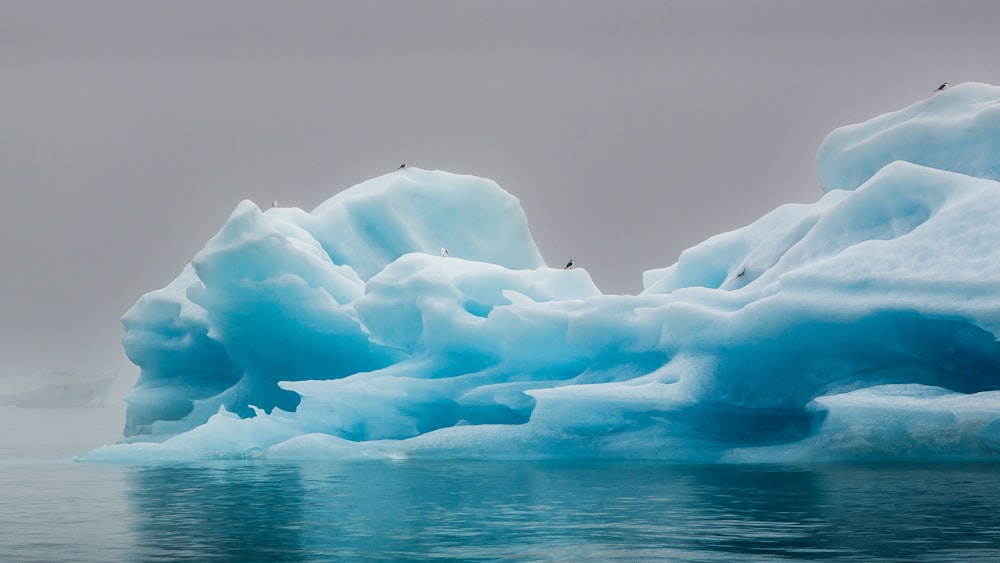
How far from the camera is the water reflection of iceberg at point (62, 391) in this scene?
46375mm

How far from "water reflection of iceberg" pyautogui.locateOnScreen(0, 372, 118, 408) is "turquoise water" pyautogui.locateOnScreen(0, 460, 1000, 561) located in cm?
3469

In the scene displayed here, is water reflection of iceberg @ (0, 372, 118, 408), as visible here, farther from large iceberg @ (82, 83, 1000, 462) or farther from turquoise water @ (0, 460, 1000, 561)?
turquoise water @ (0, 460, 1000, 561)

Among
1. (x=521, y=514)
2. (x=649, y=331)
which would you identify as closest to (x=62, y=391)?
(x=649, y=331)

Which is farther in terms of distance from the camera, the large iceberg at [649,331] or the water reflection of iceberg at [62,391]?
the water reflection of iceberg at [62,391]

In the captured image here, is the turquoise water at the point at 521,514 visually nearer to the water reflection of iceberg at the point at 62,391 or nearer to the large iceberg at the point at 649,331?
the large iceberg at the point at 649,331

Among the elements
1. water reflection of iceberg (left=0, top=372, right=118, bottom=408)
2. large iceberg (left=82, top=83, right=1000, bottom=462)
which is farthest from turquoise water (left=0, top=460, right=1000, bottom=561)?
water reflection of iceberg (left=0, top=372, right=118, bottom=408)

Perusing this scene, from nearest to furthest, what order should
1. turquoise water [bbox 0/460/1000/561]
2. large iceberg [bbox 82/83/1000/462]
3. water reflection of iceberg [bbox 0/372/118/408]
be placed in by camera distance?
turquoise water [bbox 0/460/1000/561] → large iceberg [bbox 82/83/1000/462] → water reflection of iceberg [bbox 0/372/118/408]

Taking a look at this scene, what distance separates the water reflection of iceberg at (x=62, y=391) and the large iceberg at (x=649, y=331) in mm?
27990

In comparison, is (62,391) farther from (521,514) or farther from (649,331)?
(521,514)

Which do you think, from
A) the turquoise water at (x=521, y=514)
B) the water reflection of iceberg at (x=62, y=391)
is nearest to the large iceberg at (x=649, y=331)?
the turquoise water at (x=521, y=514)

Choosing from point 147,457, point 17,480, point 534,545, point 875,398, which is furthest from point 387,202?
point 534,545

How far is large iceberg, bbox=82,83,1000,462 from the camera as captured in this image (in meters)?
12.5

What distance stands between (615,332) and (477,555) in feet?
24.9

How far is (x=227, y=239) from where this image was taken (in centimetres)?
1677
